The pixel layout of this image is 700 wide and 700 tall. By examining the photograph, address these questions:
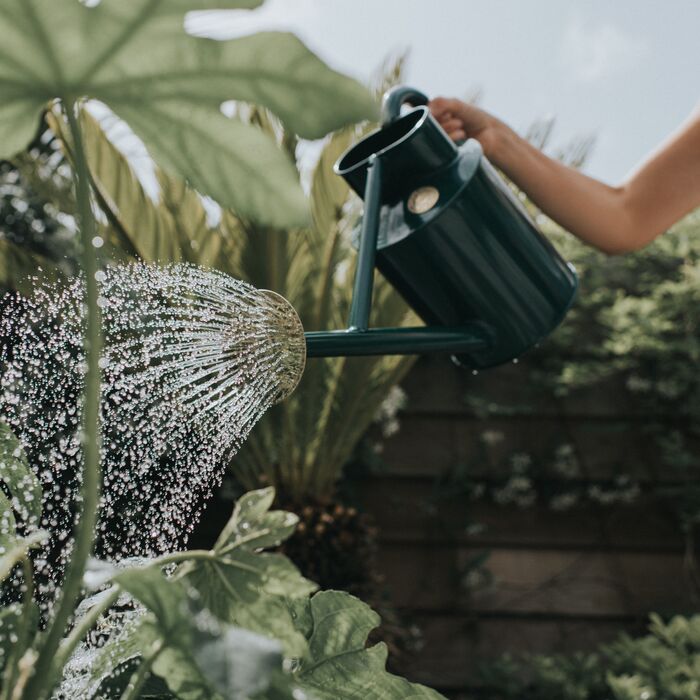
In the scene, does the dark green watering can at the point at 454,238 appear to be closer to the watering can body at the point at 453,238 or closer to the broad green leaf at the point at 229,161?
the watering can body at the point at 453,238

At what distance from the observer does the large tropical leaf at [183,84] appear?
0.26 m

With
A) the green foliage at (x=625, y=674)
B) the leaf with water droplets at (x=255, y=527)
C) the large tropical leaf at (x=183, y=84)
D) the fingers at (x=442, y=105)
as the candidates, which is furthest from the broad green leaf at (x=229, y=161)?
the green foliage at (x=625, y=674)

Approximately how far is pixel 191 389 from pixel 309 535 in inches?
95.9

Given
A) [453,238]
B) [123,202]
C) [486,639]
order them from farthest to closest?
1. [486,639]
2. [123,202]
3. [453,238]

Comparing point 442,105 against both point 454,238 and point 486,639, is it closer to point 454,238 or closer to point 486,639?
point 454,238

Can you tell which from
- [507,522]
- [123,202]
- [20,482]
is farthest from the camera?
[507,522]

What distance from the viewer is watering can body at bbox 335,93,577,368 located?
0.66 metres

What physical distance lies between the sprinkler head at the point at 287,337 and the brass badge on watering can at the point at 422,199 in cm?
28

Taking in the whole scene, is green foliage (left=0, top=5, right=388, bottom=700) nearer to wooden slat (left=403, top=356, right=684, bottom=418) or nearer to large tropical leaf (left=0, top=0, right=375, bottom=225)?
large tropical leaf (left=0, top=0, right=375, bottom=225)

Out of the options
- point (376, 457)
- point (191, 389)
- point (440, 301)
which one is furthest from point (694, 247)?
point (191, 389)

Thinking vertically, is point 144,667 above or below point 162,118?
below

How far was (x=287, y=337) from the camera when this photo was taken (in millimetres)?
415

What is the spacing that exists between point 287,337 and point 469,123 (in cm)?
65

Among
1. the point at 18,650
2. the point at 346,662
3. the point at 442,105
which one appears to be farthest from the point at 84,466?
the point at 442,105
